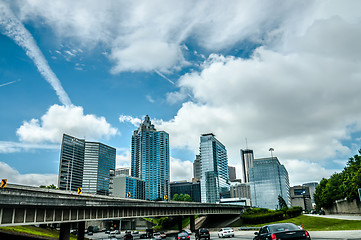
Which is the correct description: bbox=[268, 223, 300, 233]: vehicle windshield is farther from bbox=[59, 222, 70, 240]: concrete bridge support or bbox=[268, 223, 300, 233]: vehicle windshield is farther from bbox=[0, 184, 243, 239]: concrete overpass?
bbox=[59, 222, 70, 240]: concrete bridge support

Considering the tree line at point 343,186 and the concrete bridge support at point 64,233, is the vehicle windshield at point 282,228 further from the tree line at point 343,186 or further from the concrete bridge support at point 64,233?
the tree line at point 343,186

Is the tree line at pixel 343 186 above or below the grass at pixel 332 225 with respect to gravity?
above

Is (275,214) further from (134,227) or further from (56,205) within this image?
(134,227)

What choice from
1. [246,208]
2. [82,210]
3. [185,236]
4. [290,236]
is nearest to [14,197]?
[82,210]

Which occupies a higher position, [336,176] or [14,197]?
[336,176]

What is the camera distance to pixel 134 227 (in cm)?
13475

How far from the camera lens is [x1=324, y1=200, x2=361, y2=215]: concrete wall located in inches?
2859

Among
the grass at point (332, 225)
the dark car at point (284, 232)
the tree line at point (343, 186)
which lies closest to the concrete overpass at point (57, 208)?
the dark car at point (284, 232)

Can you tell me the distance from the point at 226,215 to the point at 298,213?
21.9 m

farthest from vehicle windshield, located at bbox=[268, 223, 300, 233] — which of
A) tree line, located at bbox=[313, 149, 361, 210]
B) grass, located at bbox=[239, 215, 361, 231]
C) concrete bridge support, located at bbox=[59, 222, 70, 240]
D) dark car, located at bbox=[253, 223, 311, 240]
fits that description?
tree line, located at bbox=[313, 149, 361, 210]

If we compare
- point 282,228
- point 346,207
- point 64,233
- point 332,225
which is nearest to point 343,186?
point 346,207

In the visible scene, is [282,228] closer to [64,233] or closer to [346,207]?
[64,233]

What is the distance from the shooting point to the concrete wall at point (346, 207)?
238ft

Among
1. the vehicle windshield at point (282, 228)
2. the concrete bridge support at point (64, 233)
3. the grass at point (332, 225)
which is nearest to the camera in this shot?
the vehicle windshield at point (282, 228)
